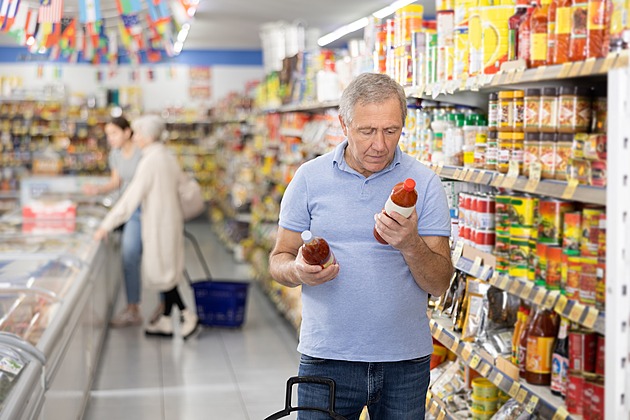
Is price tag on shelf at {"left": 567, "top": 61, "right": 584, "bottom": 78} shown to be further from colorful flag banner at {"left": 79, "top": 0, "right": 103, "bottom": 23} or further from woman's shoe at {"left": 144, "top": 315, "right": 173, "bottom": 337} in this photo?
woman's shoe at {"left": 144, "top": 315, "right": 173, "bottom": 337}

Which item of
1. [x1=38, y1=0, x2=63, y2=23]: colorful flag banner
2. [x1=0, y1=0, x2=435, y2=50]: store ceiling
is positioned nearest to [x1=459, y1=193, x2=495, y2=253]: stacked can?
[x1=38, y1=0, x2=63, y2=23]: colorful flag banner

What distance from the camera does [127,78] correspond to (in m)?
18.6

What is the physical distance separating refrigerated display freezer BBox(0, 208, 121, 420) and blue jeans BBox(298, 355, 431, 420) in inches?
41.0

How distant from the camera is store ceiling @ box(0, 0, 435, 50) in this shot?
13.1m

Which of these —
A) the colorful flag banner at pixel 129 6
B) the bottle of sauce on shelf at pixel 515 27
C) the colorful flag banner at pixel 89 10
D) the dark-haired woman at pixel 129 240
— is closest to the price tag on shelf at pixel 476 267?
the bottle of sauce on shelf at pixel 515 27

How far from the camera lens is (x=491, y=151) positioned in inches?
126

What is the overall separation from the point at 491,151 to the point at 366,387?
3.44 feet

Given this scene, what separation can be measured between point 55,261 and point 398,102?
3616 mm

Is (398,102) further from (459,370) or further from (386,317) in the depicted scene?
(459,370)

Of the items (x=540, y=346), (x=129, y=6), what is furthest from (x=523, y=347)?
(x=129, y=6)

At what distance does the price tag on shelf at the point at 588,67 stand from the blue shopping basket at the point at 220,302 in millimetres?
5354

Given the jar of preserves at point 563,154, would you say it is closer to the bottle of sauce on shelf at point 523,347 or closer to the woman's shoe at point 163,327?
the bottle of sauce on shelf at point 523,347

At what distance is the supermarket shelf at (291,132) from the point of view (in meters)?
7.56

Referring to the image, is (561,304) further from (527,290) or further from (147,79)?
(147,79)
